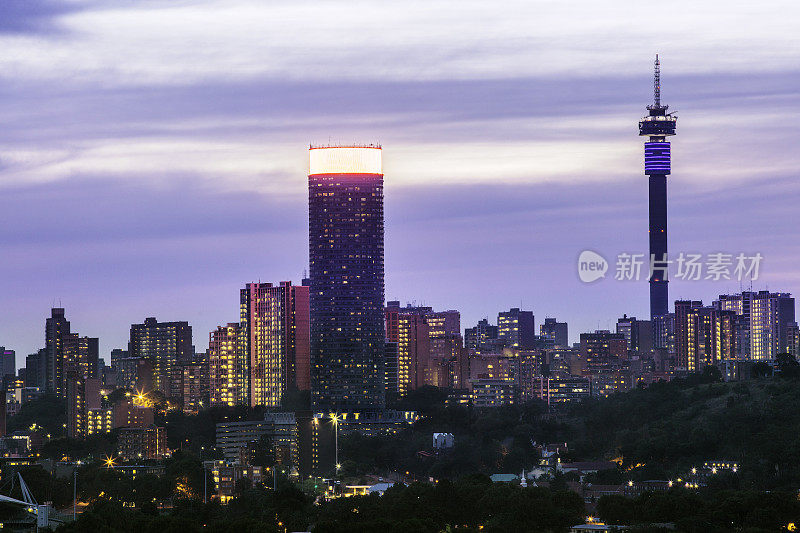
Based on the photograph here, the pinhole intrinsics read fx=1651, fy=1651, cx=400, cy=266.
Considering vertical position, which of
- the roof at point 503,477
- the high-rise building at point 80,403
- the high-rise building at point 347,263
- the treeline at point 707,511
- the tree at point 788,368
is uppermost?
the high-rise building at point 347,263

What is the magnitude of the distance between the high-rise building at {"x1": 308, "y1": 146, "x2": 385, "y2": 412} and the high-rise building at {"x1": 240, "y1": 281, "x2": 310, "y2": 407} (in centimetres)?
241

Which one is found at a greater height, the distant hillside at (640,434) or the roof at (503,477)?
the distant hillside at (640,434)

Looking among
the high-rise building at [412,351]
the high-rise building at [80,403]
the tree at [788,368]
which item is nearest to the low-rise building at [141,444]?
the high-rise building at [80,403]

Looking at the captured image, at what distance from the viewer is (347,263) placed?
173 metres

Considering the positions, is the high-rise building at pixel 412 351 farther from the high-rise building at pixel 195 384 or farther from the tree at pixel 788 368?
the tree at pixel 788 368

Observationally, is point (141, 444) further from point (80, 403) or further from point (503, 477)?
point (503, 477)

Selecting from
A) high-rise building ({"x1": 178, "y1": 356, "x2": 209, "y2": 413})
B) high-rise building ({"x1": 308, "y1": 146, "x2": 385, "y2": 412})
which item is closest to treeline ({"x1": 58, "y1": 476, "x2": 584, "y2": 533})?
high-rise building ({"x1": 308, "y1": 146, "x2": 385, "y2": 412})

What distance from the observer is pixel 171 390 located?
619 ft

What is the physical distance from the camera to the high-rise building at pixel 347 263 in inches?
6708

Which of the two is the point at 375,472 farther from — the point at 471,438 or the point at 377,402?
the point at 377,402

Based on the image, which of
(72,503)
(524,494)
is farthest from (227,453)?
(524,494)

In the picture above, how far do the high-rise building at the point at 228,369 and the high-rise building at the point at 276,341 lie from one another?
5.01ft

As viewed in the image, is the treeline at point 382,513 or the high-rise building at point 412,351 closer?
the treeline at point 382,513

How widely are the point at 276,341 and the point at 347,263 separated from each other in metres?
11.3
